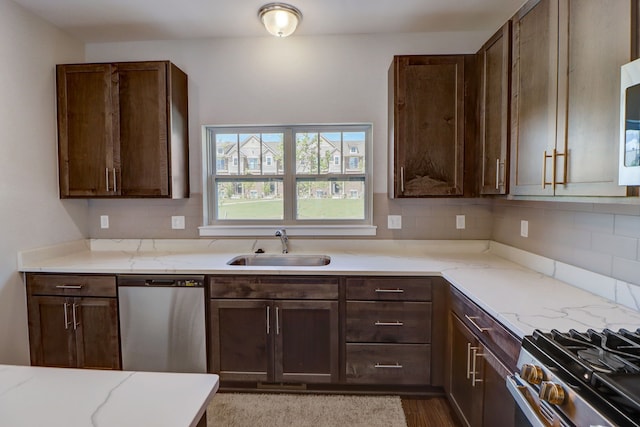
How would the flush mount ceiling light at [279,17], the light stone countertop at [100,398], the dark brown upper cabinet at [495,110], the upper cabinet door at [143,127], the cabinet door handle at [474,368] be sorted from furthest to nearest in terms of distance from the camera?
the upper cabinet door at [143,127] → the flush mount ceiling light at [279,17] → the dark brown upper cabinet at [495,110] → the cabinet door handle at [474,368] → the light stone countertop at [100,398]

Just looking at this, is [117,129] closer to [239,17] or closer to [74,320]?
[239,17]

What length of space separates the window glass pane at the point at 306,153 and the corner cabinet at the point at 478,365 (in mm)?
1521

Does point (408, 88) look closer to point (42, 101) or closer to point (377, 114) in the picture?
point (377, 114)

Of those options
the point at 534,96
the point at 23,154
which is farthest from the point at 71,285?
the point at 534,96

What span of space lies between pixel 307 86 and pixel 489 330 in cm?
222

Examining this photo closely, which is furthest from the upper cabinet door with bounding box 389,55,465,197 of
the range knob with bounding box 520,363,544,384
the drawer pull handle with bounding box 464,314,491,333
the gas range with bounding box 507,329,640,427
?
the range knob with bounding box 520,363,544,384

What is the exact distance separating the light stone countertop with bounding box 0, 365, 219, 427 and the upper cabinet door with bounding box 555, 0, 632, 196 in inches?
59.6

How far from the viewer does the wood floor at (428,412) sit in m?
1.95

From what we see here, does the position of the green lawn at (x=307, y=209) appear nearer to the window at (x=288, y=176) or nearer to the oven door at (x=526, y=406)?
the window at (x=288, y=176)

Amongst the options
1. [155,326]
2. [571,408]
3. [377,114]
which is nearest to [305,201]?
[377,114]

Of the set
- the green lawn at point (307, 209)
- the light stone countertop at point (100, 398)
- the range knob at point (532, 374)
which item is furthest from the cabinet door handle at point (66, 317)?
the range knob at point (532, 374)

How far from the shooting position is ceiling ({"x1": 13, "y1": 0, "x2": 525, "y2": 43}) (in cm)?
221

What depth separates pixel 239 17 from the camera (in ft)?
7.78

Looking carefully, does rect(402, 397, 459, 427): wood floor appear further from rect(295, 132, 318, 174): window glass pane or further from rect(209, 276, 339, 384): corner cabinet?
rect(295, 132, 318, 174): window glass pane
